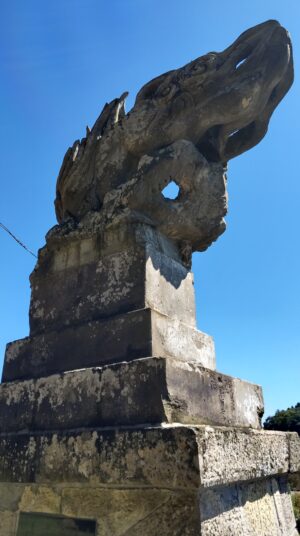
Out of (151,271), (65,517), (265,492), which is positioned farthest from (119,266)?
(265,492)

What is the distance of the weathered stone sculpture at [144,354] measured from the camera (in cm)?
188

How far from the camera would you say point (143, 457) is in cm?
184

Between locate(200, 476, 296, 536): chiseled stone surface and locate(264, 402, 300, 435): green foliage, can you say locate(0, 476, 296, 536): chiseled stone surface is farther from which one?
locate(264, 402, 300, 435): green foliage

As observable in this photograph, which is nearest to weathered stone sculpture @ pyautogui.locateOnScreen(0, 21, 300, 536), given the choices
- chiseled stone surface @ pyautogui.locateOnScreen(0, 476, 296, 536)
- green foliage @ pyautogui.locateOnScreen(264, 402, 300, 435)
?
chiseled stone surface @ pyautogui.locateOnScreen(0, 476, 296, 536)

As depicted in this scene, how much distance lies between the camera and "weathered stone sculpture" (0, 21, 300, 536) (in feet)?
6.16

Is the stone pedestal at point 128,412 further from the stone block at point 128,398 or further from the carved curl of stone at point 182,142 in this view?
the carved curl of stone at point 182,142

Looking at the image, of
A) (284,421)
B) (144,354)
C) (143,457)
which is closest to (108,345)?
(144,354)

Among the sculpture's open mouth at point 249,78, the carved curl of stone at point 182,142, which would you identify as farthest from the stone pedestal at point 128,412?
the sculpture's open mouth at point 249,78

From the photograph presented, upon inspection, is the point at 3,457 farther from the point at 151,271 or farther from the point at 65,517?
the point at 151,271

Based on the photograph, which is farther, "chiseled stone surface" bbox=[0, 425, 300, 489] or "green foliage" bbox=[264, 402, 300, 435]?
"green foliage" bbox=[264, 402, 300, 435]

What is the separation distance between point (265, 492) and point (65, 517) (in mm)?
1169

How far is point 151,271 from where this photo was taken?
255 cm

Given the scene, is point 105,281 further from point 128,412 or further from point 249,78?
point 249,78

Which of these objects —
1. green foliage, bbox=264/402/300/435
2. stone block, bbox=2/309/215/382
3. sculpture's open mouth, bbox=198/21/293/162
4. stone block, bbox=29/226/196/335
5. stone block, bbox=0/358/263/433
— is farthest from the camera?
green foliage, bbox=264/402/300/435
